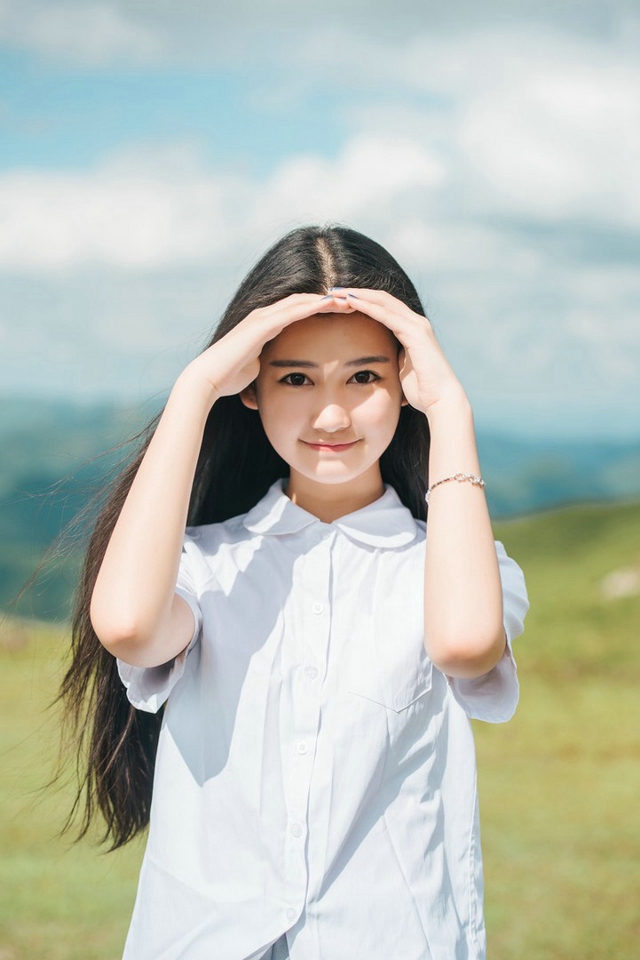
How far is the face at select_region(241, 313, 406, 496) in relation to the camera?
212cm

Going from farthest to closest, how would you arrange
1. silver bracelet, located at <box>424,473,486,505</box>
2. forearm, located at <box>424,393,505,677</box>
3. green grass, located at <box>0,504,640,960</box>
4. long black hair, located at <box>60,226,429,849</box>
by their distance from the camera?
1. green grass, located at <box>0,504,640,960</box>
2. long black hair, located at <box>60,226,429,849</box>
3. silver bracelet, located at <box>424,473,486,505</box>
4. forearm, located at <box>424,393,505,677</box>

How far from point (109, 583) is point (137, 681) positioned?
0.82ft

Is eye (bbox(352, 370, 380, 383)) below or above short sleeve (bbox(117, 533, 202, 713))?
above

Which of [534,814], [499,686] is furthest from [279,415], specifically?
[534,814]

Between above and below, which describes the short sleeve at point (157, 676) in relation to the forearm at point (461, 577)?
below

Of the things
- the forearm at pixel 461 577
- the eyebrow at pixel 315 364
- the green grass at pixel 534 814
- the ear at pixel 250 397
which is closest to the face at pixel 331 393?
the eyebrow at pixel 315 364

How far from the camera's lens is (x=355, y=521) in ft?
7.43

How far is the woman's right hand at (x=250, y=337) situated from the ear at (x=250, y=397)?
0.20 m

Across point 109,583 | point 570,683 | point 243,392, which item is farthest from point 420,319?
point 570,683

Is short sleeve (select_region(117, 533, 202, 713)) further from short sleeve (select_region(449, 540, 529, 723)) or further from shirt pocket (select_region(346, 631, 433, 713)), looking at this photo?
short sleeve (select_region(449, 540, 529, 723))

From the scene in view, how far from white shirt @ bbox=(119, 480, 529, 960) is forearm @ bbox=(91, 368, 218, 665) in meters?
0.14

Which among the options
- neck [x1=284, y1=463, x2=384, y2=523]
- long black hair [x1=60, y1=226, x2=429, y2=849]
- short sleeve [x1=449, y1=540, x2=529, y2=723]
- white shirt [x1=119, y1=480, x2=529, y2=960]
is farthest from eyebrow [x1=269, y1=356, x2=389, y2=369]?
short sleeve [x1=449, y1=540, x2=529, y2=723]

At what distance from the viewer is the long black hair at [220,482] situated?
223 cm

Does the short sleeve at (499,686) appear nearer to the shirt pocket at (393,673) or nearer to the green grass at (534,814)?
the shirt pocket at (393,673)
